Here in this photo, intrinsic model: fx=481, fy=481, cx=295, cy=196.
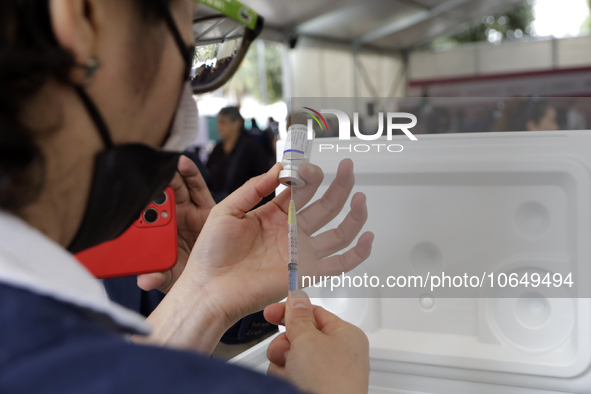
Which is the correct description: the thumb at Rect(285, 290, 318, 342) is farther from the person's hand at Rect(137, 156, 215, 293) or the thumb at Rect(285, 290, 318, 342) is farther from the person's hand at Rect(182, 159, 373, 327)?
the person's hand at Rect(137, 156, 215, 293)

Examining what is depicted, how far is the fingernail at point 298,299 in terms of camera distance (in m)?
0.84

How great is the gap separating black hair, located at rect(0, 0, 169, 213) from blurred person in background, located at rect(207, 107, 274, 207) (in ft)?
5.39

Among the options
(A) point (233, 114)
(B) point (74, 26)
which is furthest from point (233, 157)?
(B) point (74, 26)

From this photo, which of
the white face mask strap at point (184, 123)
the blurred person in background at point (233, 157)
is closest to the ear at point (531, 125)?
the white face mask strap at point (184, 123)

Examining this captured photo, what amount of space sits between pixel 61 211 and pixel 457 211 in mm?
635

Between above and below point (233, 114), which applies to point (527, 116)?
below

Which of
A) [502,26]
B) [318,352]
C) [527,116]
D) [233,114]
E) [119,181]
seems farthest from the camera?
[502,26]

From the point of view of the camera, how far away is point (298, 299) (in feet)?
2.78

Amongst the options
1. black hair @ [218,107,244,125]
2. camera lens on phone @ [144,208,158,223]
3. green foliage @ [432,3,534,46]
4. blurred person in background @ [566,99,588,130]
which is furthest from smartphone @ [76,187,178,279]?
green foliage @ [432,3,534,46]

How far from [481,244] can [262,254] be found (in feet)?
1.31

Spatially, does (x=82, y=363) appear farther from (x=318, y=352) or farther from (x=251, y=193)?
(x=251, y=193)

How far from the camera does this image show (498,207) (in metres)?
0.83

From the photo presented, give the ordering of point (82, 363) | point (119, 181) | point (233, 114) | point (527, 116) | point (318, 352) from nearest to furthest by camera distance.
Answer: point (82, 363), point (119, 181), point (318, 352), point (527, 116), point (233, 114)

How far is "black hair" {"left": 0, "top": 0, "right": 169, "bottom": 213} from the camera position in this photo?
14.9 inches
